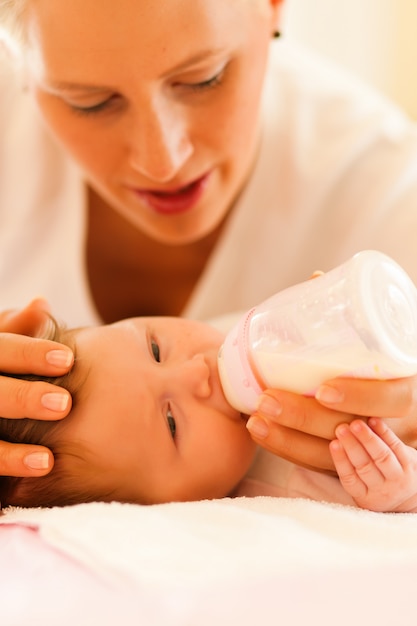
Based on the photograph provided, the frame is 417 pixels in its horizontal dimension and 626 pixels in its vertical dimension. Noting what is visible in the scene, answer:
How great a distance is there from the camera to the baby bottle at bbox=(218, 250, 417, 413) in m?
0.92

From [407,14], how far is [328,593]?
8.15ft

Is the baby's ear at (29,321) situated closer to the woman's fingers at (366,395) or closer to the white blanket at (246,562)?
the white blanket at (246,562)

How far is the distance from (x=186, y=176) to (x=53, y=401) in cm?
52

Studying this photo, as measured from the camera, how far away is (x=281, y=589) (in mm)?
869

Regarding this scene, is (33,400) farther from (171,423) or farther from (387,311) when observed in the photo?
(387,311)

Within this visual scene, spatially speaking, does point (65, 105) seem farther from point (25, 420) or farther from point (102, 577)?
point (102, 577)

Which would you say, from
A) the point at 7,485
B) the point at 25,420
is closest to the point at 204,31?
the point at 25,420

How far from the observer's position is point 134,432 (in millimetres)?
1165

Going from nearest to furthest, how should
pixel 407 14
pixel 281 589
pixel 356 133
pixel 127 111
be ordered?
pixel 281 589
pixel 127 111
pixel 356 133
pixel 407 14

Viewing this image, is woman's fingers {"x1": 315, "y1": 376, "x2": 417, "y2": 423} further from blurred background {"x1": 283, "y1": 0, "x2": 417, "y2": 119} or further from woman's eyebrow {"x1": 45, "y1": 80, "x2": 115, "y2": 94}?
blurred background {"x1": 283, "y1": 0, "x2": 417, "y2": 119}

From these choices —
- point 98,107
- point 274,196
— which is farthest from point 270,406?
point 274,196

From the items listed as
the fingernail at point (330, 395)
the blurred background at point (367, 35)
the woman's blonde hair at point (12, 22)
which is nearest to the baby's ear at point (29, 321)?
the woman's blonde hair at point (12, 22)

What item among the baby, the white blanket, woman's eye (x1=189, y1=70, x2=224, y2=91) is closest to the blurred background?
woman's eye (x1=189, y1=70, x2=224, y2=91)

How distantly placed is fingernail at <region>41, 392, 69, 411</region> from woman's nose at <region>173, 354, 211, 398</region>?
0.18 meters
